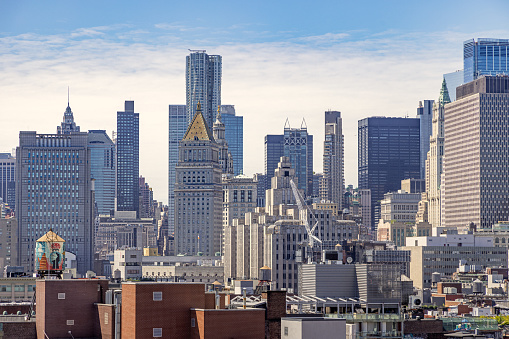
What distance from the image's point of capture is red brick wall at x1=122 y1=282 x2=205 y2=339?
311 feet

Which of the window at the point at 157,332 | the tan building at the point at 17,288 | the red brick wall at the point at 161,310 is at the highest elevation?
the red brick wall at the point at 161,310

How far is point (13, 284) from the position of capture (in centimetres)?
19675

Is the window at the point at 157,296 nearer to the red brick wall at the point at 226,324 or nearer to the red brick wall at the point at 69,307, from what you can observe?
the red brick wall at the point at 226,324

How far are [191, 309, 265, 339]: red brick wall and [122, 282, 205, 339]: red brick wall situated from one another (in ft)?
3.95

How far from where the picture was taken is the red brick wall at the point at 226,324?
92625 millimetres

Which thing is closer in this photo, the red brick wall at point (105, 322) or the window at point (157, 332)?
the window at point (157, 332)

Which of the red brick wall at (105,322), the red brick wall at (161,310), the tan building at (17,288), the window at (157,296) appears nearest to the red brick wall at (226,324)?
the red brick wall at (161,310)

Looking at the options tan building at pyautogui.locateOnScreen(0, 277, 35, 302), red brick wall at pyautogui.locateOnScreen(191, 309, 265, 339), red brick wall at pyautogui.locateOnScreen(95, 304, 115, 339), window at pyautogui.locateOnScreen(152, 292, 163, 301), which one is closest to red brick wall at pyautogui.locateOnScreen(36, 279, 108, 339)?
red brick wall at pyautogui.locateOnScreen(95, 304, 115, 339)

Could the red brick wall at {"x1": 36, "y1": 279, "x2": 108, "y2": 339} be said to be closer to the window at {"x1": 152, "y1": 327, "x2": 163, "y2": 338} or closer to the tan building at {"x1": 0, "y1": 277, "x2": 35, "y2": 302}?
the window at {"x1": 152, "y1": 327, "x2": 163, "y2": 338}

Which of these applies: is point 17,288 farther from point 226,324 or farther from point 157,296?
point 226,324

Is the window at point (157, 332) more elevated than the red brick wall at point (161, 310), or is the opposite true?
the red brick wall at point (161, 310)

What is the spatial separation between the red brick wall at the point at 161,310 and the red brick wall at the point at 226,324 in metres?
1.20

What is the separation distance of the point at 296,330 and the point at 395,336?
35045mm

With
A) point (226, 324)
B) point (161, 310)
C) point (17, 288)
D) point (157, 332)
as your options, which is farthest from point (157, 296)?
point (17, 288)
